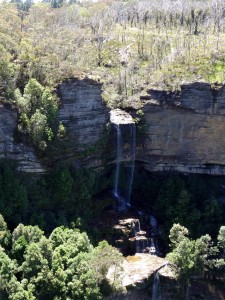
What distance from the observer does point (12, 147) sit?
30.8 m

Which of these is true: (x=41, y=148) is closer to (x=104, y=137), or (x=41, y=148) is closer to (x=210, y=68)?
(x=104, y=137)

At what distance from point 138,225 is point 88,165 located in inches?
251

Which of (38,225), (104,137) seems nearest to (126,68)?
(104,137)

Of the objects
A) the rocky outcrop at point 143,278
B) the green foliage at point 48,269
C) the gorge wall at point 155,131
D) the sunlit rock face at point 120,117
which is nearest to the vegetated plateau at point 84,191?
the green foliage at point 48,269

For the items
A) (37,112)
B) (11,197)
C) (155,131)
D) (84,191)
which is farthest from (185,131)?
(11,197)

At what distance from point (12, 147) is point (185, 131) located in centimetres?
1501

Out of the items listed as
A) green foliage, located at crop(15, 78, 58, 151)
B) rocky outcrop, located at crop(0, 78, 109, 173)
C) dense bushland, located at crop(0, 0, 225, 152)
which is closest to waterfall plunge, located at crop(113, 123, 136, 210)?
rocky outcrop, located at crop(0, 78, 109, 173)

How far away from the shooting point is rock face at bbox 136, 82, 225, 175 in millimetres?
35969

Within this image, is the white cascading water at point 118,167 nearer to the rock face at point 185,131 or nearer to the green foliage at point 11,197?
the rock face at point 185,131

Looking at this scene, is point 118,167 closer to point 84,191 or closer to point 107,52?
point 84,191

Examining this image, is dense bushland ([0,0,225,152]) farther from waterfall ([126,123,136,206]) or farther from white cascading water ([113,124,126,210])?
white cascading water ([113,124,126,210])

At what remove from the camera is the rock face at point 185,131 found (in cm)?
3597

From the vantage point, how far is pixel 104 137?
3584 cm

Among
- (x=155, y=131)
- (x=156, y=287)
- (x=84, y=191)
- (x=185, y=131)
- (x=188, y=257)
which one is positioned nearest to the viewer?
(x=188, y=257)
